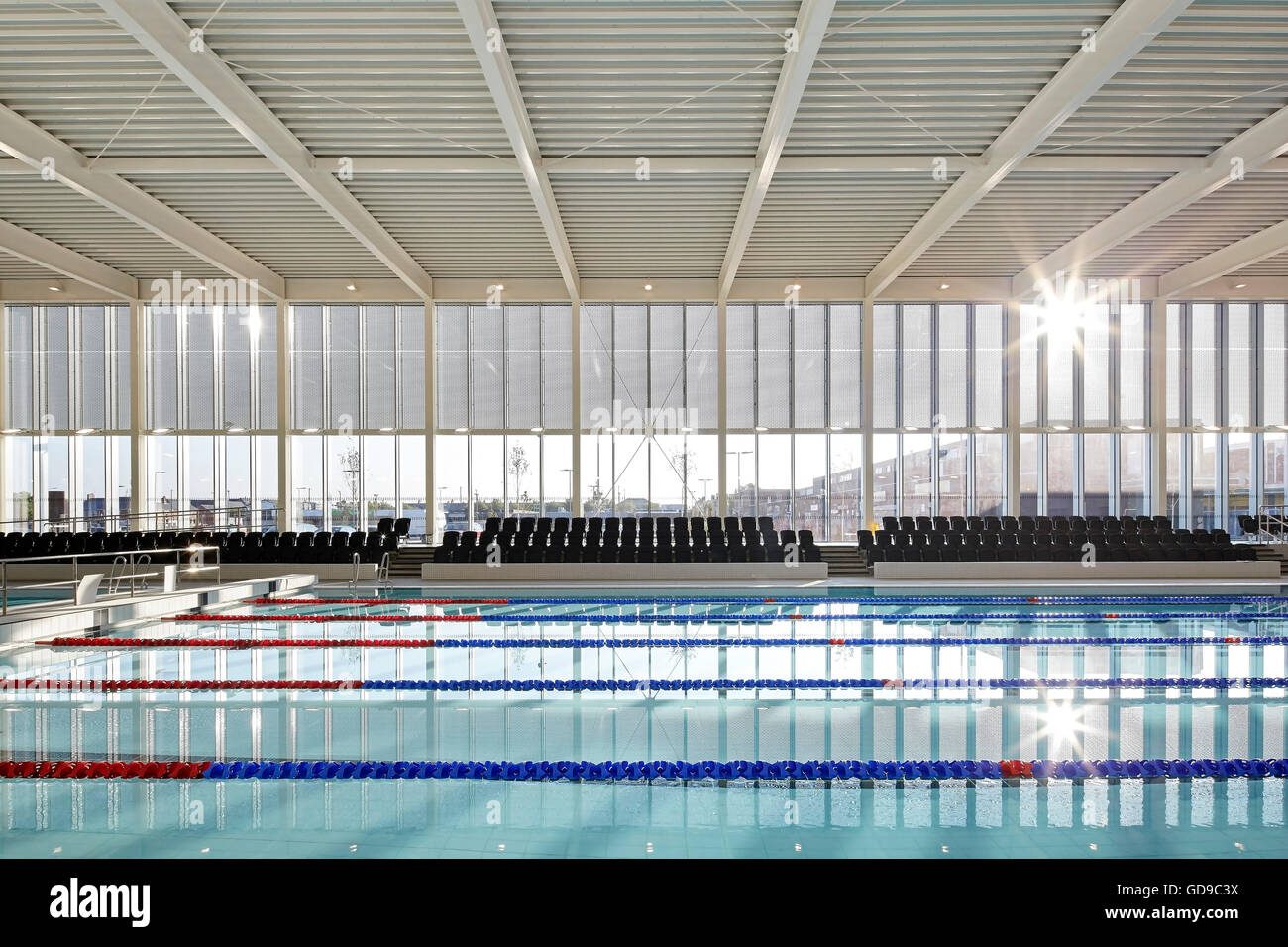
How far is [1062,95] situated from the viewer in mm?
7266

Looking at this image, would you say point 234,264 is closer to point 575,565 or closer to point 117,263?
point 117,263

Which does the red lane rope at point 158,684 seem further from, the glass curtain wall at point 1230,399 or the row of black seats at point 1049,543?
the glass curtain wall at point 1230,399

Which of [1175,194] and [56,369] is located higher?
[1175,194]

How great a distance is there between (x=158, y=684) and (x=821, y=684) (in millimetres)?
4625

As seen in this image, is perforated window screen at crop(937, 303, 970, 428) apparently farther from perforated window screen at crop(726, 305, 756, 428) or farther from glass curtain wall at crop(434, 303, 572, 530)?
glass curtain wall at crop(434, 303, 572, 530)

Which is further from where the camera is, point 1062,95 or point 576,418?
point 576,418

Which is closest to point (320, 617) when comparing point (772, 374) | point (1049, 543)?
point (772, 374)

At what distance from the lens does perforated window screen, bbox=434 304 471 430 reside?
1488 centimetres

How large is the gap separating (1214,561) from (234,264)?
1584cm

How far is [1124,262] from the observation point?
13.3 metres

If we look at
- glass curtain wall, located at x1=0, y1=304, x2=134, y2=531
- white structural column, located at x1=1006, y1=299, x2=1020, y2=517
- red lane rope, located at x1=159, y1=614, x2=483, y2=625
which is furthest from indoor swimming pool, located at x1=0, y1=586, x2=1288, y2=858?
glass curtain wall, located at x1=0, y1=304, x2=134, y2=531

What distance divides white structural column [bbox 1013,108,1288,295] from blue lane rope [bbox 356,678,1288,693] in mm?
6025

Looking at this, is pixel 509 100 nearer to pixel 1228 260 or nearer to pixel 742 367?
pixel 742 367

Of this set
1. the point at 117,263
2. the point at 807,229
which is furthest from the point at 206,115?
the point at 807,229
